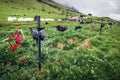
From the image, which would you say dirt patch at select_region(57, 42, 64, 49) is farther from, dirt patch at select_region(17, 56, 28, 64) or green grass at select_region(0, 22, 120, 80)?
dirt patch at select_region(17, 56, 28, 64)

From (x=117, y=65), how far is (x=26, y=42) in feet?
36.5

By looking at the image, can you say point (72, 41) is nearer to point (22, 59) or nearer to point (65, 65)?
point (22, 59)

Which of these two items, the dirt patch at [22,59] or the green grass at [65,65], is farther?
the dirt patch at [22,59]

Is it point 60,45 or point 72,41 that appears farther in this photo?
point 72,41

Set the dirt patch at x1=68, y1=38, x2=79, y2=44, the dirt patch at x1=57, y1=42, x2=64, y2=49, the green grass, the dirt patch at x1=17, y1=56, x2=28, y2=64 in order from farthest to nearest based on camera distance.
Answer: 1. the dirt patch at x1=68, y1=38, x2=79, y2=44
2. the dirt patch at x1=57, y1=42, x2=64, y2=49
3. the dirt patch at x1=17, y1=56, x2=28, y2=64
4. the green grass

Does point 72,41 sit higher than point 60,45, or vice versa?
point 72,41

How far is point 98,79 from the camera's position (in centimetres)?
1172

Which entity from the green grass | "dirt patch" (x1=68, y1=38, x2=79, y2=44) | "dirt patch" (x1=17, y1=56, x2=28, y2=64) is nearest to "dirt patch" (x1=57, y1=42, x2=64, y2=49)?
"dirt patch" (x1=68, y1=38, x2=79, y2=44)

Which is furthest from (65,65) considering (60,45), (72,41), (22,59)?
(72,41)

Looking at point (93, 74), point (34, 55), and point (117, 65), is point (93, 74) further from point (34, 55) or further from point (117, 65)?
point (34, 55)

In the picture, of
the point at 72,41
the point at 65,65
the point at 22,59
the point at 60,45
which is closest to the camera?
the point at 65,65

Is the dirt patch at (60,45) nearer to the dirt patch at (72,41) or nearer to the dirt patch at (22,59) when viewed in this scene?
the dirt patch at (72,41)

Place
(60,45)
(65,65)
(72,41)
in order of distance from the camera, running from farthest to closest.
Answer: (72,41) → (60,45) → (65,65)

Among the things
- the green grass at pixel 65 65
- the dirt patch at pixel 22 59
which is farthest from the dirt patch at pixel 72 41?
the dirt patch at pixel 22 59
